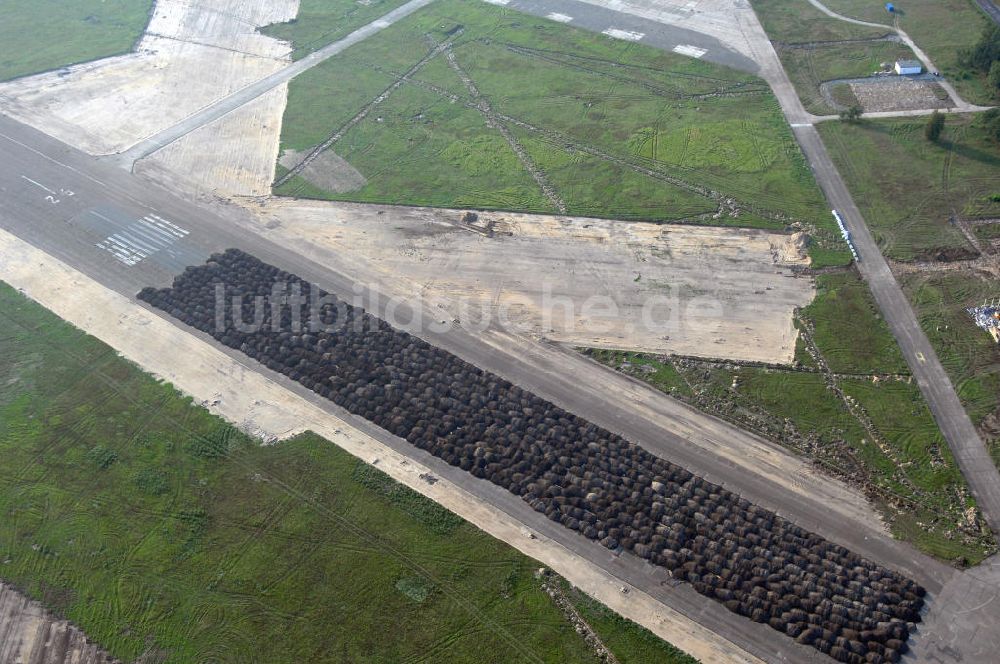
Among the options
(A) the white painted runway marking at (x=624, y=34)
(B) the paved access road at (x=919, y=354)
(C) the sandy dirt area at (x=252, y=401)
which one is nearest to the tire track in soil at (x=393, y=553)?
(C) the sandy dirt area at (x=252, y=401)

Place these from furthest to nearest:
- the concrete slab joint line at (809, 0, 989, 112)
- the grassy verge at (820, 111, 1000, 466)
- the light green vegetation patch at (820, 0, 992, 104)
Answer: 1. the light green vegetation patch at (820, 0, 992, 104)
2. the concrete slab joint line at (809, 0, 989, 112)
3. the grassy verge at (820, 111, 1000, 466)

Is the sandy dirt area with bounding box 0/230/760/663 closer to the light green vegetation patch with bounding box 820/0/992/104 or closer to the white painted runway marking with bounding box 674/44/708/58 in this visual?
the white painted runway marking with bounding box 674/44/708/58

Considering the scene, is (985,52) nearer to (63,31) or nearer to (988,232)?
(988,232)

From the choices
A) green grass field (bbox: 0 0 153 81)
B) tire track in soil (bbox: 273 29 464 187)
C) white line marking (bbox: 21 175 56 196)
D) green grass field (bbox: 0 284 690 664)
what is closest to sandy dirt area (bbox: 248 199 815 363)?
tire track in soil (bbox: 273 29 464 187)

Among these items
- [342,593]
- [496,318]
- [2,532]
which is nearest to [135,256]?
[2,532]

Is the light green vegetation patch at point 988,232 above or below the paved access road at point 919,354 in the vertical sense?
above

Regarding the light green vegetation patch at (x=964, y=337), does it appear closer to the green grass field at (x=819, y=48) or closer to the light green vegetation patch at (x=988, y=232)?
the light green vegetation patch at (x=988, y=232)
